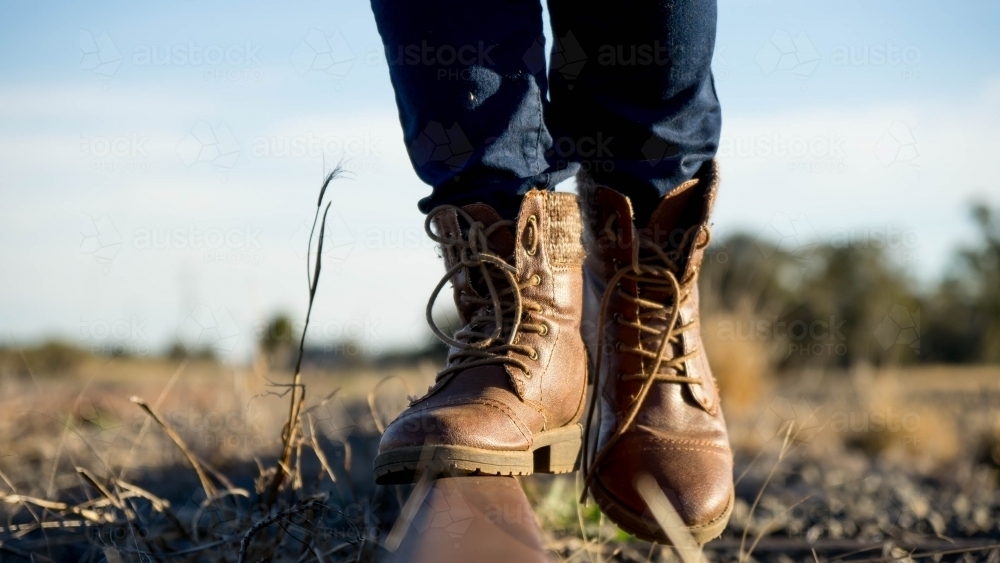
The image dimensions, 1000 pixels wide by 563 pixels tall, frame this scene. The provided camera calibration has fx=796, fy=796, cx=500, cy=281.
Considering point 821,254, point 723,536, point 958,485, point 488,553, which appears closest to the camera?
point 488,553

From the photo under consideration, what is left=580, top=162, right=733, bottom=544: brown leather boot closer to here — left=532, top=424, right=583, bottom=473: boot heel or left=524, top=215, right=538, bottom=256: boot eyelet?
left=532, top=424, right=583, bottom=473: boot heel

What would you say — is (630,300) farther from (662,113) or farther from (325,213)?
(325,213)

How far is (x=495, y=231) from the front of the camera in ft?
5.40

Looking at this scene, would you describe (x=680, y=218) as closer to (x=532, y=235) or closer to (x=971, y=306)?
(x=532, y=235)

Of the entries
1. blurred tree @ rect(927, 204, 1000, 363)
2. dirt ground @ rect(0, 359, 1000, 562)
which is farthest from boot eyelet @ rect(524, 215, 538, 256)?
blurred tree @ rect(927, 204, 1000, 363)

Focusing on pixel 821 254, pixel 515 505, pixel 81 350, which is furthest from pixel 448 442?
pixel 821 254

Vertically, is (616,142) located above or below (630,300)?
above

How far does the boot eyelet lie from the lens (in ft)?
5.46

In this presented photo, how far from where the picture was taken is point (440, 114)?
158 centimetres

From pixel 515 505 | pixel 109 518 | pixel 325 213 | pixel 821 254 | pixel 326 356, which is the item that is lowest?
pixel 821 254

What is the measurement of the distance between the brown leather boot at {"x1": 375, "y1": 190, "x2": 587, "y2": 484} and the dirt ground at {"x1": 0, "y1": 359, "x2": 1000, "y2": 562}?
0.18 m

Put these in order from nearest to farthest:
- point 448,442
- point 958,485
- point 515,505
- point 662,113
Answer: point 515,505, point 448,442, point 662,113, point 958,485

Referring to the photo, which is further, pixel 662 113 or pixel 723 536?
pixel 723 536

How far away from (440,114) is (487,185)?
0.56 feet
